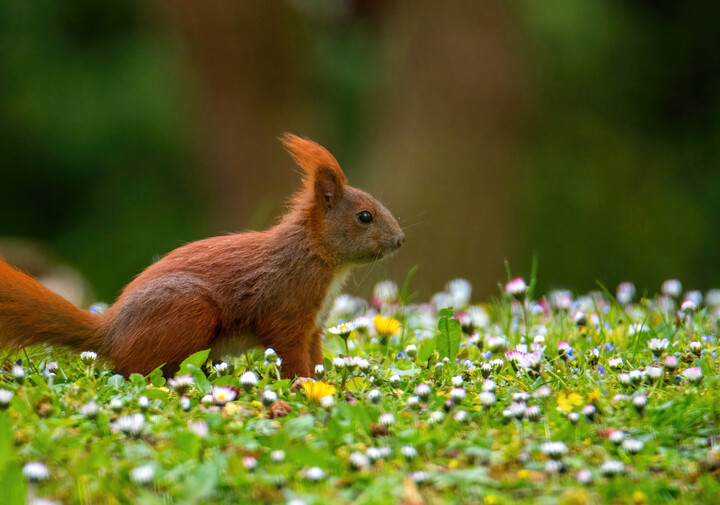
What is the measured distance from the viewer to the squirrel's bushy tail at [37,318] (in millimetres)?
3389

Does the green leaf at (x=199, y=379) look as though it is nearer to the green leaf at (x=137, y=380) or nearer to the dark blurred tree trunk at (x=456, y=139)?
the green leaf at (x=137, y=380)

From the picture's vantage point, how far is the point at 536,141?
9.91 meters

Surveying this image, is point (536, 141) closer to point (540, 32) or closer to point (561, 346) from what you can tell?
point (540, 32)

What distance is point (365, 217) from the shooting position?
13.3ft

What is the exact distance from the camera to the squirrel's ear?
13.1 ft

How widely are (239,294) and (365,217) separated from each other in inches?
29.3

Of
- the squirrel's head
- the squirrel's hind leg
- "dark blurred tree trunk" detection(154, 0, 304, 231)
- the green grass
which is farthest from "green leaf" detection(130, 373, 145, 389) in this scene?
"dark blurred tree trunk" detection(154, 0, 304, 231)

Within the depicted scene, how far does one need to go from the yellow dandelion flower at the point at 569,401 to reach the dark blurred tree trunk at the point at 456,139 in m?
5.10

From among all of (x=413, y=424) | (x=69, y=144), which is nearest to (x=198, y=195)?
(x=69, y=144)

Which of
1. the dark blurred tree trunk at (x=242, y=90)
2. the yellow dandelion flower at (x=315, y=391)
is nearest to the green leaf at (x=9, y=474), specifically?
the yellow dandelion flower at (x=315, y=391)

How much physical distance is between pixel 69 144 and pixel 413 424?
10344 millimetres

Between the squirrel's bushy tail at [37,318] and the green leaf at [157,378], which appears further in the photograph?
the squirrel's bushy tail at [37,318]

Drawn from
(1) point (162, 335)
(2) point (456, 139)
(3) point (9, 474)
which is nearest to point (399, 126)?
(2) point (456, 139)

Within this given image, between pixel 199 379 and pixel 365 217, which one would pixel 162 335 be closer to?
pixel 199 379
